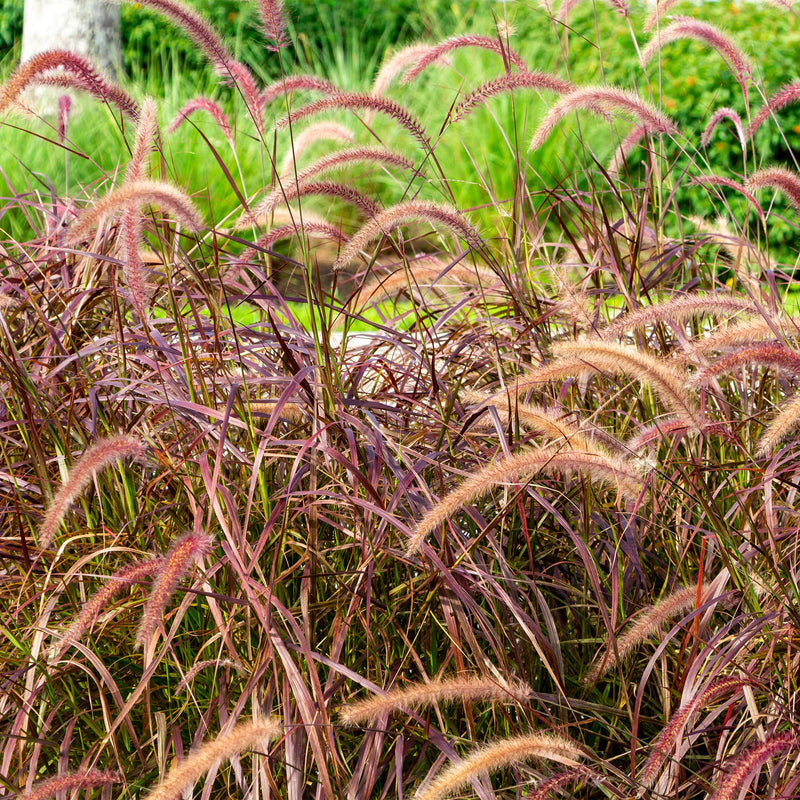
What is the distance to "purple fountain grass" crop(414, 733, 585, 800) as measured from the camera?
1.20m

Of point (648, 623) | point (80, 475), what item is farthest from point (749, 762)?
point (80, 475)

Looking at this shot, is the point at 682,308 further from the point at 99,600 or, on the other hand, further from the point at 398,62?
the point at 398,62

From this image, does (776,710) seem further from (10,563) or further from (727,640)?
(10,563)

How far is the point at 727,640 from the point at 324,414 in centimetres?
82

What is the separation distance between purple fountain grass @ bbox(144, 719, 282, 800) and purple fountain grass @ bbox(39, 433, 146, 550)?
1.28 ft

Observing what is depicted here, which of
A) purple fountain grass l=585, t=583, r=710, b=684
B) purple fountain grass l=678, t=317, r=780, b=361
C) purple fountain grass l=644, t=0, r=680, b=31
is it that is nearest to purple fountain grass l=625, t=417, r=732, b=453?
purple fountain grass l=678, t=317, r=780, b=361

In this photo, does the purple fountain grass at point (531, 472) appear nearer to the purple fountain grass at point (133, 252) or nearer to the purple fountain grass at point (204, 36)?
the purple fountain grass at point (133, 252)

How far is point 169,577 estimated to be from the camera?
1288 millimetres

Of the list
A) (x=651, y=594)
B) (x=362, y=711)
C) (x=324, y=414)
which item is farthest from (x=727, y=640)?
(x=324, y=414)

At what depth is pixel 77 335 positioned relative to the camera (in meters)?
2.38

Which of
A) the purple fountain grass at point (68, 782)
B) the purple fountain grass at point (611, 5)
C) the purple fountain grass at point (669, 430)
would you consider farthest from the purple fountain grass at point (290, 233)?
the purple fountain grass at point (68, 782)

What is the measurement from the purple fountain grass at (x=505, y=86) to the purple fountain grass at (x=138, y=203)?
56 cm

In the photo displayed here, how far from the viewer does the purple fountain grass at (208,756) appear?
1.18 meters

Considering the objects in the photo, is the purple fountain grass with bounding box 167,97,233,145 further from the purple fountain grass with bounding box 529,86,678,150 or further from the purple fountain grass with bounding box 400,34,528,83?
the purple fountain grass with bounding box 529,86,678,150
